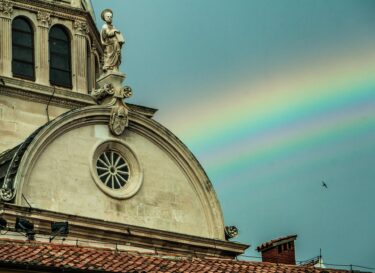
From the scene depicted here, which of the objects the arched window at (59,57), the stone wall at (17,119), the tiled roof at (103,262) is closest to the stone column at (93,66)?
the arched window at (59,57)

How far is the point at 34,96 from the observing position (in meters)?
62.1

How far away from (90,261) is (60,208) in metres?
14.3

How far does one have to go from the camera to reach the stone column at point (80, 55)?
64.2 meters

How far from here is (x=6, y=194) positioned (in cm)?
5275

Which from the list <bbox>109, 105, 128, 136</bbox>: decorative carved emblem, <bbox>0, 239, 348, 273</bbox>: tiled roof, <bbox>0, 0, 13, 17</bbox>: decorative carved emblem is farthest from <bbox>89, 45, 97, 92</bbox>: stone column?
<bbox>0, 239, 348, 273</bbox>: tiled roof

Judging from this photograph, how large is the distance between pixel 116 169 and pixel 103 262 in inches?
672

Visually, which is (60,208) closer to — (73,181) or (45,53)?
(73,181)

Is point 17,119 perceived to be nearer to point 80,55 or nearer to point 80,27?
point 80,55

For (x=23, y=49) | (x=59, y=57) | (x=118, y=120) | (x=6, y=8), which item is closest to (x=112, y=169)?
(x=118, y=120)

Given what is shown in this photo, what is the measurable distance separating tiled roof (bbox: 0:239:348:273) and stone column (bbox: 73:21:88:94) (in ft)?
70.9

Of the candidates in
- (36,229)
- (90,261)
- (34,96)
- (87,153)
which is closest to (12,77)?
(34,96)

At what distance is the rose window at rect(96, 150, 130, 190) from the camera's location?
56.5 metres

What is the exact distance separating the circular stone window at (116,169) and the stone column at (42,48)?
23.1 ft

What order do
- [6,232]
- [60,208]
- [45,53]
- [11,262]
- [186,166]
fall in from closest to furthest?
[11,262] < [6,232] < [60,208] < [186,166] < [45,53]
